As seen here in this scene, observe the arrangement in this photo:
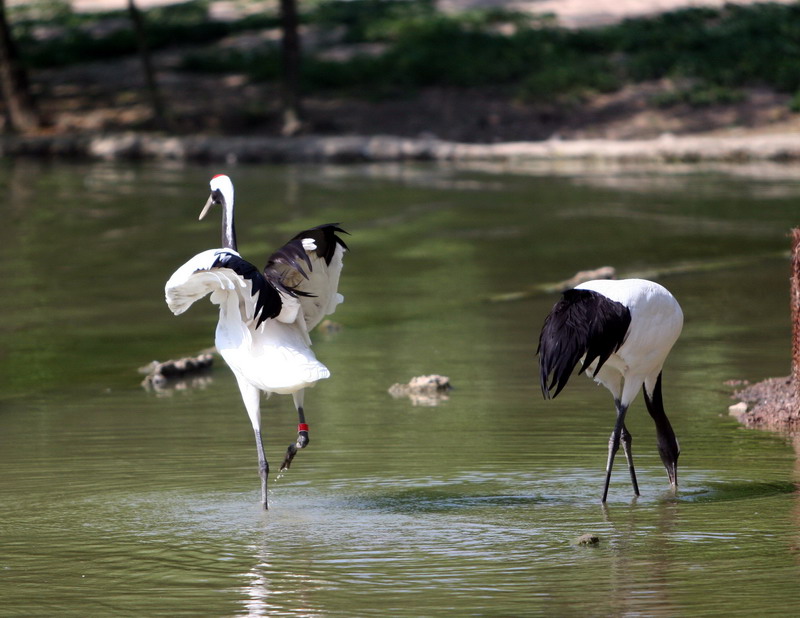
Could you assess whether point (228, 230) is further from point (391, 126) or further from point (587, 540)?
point (391, 126)

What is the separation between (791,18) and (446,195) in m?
16.8

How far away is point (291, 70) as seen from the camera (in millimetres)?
29766

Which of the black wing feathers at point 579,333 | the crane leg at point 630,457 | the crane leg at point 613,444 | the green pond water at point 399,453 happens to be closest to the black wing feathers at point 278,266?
the green pond water at point 399,453

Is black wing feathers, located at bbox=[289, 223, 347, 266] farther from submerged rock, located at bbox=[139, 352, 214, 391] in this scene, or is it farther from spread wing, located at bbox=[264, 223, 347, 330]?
submerged rock, located at bbox=[139, 352, 214, 391]

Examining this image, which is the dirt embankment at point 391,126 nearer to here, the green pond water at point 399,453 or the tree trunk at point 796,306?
the green pond water at point 399,453

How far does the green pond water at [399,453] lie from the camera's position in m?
5.88

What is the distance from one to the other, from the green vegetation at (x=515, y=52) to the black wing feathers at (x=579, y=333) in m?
22.2

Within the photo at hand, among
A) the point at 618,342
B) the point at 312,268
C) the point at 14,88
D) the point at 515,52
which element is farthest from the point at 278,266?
the point at 515,52

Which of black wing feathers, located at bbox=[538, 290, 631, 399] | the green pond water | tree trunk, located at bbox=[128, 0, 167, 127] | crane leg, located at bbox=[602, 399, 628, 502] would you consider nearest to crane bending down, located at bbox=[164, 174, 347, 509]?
the green pond water

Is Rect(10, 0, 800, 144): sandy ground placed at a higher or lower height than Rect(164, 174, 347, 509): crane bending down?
lower

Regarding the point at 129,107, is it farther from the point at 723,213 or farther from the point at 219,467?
the point at 219,467

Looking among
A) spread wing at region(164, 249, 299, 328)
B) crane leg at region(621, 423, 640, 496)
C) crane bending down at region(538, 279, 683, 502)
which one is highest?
spread wing at region(164, 249, 299, 328)

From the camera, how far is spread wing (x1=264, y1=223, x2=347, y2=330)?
24.4 ft

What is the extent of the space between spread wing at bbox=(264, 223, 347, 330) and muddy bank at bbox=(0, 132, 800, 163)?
19.2 m
